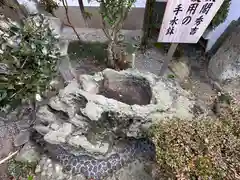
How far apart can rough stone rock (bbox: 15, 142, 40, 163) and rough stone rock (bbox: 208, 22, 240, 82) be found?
2.84 metres

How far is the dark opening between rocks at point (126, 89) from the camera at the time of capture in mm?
2529

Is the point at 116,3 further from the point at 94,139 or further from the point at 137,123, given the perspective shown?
the point at 94,139

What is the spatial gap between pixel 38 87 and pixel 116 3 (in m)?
1.26

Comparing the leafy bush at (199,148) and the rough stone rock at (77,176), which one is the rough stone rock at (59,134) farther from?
the leafy bush at (199,148)

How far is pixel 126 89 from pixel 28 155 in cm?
132

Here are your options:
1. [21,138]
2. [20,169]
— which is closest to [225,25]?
[21,138]

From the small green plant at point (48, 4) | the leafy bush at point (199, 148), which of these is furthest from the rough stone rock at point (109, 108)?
the small green plant at point (48, 4)

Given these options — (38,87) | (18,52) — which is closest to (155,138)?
(38,87)

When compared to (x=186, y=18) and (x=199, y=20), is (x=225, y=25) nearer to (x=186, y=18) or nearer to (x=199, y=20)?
(x=199, y=20)

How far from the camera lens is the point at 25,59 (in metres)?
1.94

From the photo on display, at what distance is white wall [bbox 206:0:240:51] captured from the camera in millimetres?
3435

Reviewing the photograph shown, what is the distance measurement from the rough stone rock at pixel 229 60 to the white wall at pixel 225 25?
0.72ft

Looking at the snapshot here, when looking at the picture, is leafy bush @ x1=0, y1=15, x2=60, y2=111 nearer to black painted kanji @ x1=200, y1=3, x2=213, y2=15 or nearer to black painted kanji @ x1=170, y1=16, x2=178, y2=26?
black painted kanji @ x1=170, y1=16, x2=178, y2=26

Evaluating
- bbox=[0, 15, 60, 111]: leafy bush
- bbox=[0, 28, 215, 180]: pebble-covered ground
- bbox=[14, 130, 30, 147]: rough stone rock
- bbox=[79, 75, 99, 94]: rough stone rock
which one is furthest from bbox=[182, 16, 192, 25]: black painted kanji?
bbox=[14, 130, 30, 147]: rough stone rock
